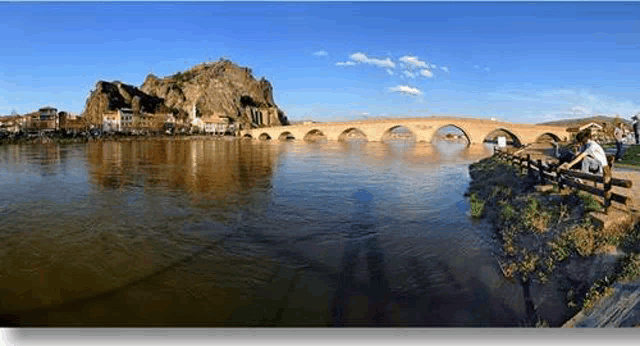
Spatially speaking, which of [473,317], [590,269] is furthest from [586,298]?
[473,317]

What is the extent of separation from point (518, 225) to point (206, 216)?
25.7 feet

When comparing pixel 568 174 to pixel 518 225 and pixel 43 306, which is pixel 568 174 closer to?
pixel 518 225

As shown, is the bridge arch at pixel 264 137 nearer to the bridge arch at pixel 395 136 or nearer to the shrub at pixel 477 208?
the bridge arch at pixel 395 136

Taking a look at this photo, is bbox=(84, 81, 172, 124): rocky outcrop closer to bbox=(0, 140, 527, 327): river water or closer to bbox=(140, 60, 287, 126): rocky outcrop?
bbox=(140, 60, 287, 126): rocky outcrop

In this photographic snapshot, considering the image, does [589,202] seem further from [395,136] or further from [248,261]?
[395,136]

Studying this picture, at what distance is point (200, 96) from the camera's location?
5610 inches

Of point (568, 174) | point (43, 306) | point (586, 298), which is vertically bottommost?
point (43, 306)

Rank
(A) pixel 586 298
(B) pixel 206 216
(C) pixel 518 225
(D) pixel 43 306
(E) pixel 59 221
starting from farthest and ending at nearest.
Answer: (B) pixel 206 216
(E) pixel 59 221
(C) pixel 518 225
(D) pixel 43 306
(A) pixel 586 298

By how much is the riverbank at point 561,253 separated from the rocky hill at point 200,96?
118 m

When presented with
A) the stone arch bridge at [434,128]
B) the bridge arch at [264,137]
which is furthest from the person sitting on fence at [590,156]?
the bridge arch at [264,137]

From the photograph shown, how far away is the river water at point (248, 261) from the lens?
5664 mm

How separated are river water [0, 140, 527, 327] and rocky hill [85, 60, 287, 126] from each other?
111 m

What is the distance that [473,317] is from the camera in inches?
219

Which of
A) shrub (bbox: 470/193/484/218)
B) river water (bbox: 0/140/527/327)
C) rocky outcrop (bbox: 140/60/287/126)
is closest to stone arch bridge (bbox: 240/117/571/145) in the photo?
shrub (bbox: 470/193/484/218)
